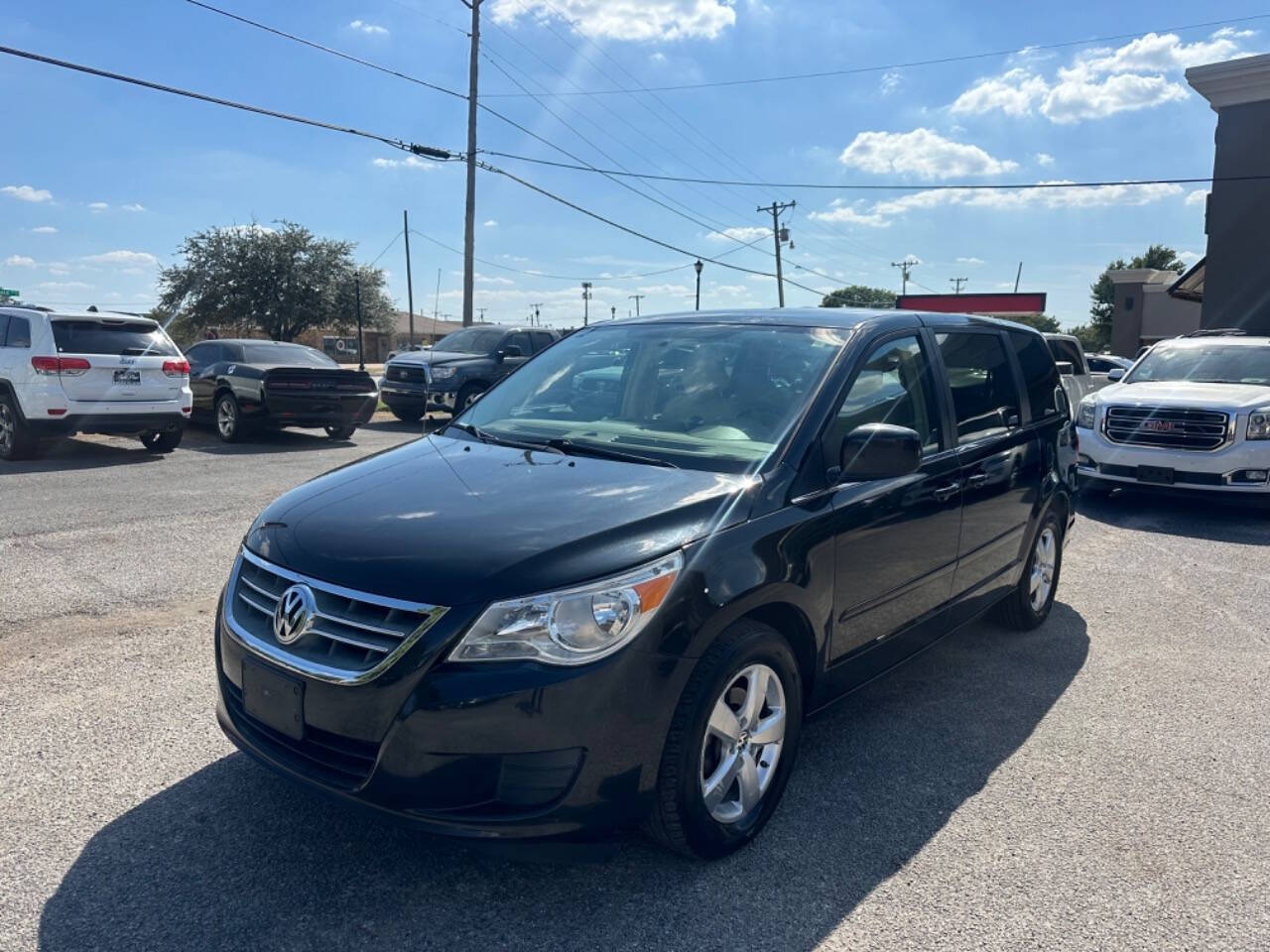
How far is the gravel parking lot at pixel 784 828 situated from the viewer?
2619 millimetres

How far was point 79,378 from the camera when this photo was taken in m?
10.9

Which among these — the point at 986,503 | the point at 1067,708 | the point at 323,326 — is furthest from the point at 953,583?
the point at 323,326

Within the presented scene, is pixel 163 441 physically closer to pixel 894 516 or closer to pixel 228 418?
pixel 228 418

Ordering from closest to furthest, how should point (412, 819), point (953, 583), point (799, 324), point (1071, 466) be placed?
point (412, 819) < point (799, 324) < point (953, 583) < point (1071, 466)

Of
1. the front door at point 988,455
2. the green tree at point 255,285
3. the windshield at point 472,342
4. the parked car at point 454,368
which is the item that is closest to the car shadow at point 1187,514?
the front door at point 988,455

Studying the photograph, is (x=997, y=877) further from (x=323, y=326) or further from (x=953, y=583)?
(x=323, y=326)

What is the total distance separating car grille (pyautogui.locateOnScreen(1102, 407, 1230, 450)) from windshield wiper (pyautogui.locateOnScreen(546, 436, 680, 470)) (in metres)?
7.59

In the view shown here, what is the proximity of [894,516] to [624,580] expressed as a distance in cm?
150

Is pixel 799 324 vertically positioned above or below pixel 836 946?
above

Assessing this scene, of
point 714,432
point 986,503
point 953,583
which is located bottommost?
point 953,583

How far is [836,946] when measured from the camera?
8.45ft

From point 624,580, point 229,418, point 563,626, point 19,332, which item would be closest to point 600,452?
point 624,580

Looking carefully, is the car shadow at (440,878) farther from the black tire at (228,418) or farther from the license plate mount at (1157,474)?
the black tire at (228,418)

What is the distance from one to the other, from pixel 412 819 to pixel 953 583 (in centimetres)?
270
